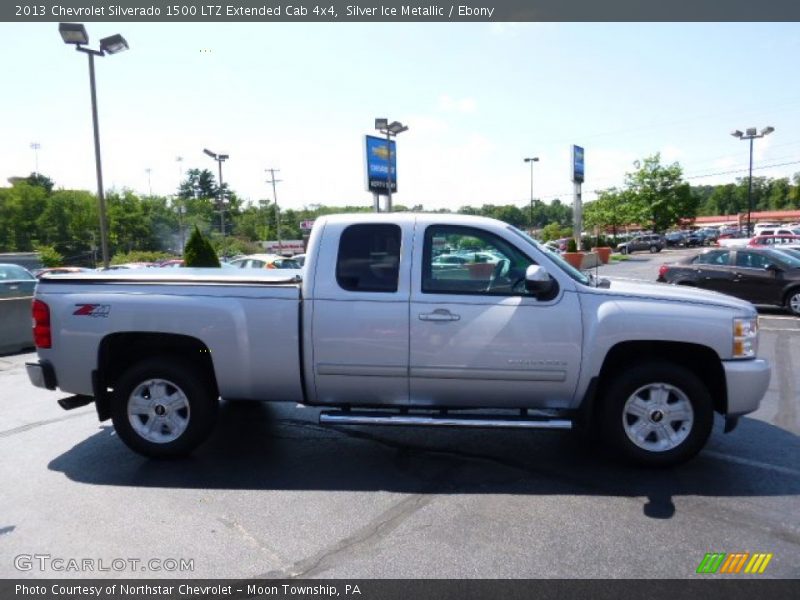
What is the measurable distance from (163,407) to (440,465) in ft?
7.60

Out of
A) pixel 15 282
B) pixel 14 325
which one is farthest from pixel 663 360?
pixel 15 282

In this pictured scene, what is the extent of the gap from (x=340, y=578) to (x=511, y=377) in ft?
6.55

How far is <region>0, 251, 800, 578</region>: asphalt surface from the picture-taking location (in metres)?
3.42

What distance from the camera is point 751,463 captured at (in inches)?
188

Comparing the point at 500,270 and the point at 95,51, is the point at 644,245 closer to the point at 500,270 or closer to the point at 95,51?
the point at 95,51

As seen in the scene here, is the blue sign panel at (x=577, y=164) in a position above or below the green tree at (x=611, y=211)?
above

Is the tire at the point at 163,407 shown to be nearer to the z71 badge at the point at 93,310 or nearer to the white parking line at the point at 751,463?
the z71 badge at the point at 93,310

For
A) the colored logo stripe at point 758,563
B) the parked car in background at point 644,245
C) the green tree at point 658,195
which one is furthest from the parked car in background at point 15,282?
the green tree at point 658,195

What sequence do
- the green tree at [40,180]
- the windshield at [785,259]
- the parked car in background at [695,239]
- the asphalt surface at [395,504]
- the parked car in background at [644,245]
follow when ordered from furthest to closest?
the green tree at [40,180]
the parked car in background at [695,239]
the parked car in background at [644,245]
the windshield at [785,259]
the asphalt surface at [395,504]

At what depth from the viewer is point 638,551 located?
3457mm

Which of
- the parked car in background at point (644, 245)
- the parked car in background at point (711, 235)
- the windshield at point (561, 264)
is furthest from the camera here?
the parked car in background at point (711, 235)

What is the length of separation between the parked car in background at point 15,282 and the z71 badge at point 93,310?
1116 cm

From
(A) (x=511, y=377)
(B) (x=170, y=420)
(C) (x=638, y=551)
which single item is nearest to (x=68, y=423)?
(B) (x=170, y=420)

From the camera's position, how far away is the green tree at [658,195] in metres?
58.9
